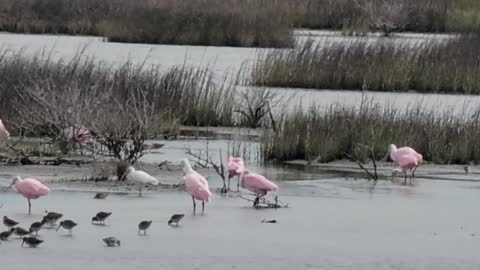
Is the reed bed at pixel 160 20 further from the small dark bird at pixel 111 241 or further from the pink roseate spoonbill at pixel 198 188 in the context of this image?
the small dark bird at pixel 111 241

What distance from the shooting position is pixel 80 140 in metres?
14.1

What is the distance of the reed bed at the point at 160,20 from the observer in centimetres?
3209

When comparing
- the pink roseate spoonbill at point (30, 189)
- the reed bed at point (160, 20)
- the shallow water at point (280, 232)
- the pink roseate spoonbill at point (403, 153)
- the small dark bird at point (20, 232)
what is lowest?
the shallow water at point (280, 232)

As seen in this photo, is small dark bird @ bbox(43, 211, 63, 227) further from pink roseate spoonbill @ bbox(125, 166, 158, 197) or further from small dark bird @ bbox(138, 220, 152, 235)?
pink roseate spoonbill @ bbox(125, 166, 158, 197)


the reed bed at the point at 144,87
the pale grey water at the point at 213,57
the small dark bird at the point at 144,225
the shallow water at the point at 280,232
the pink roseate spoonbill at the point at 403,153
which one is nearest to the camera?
the shallow water at the point at 280,232

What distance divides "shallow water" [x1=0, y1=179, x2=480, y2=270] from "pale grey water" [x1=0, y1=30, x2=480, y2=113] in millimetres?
6555

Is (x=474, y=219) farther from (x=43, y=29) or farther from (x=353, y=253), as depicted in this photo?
(x=43, y=29)

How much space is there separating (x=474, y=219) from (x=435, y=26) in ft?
82.1

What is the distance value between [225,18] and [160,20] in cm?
154

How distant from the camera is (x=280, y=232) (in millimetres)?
10234

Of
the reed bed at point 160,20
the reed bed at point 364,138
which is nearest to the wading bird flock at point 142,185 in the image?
the reed bed at point 364,138

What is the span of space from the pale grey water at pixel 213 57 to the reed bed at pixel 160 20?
25.0 inches

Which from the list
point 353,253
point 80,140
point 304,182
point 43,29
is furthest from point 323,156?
point 43,29

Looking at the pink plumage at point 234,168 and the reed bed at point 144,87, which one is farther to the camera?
the reed bed at point 144,87
